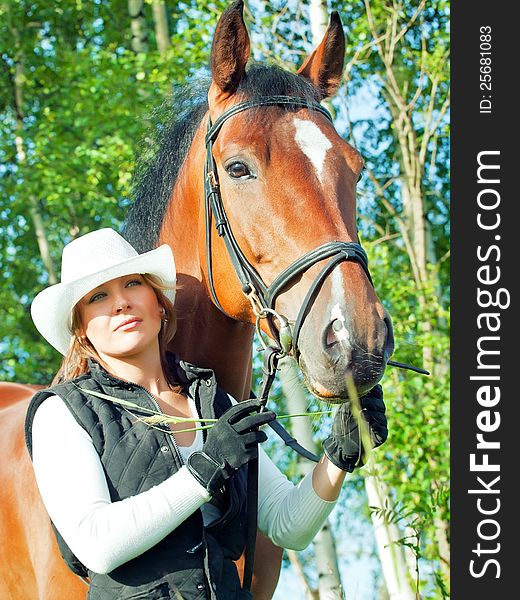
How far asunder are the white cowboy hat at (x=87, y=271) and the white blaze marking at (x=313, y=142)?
0.54 meters

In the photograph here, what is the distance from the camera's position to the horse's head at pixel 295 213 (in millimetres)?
2381

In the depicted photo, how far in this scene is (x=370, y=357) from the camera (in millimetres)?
2348

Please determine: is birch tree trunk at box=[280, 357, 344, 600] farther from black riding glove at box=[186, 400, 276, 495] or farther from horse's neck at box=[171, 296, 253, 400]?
black riding glove at box=[186, 400, 276, 495]

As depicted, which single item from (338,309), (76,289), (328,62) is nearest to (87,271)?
(76,289)

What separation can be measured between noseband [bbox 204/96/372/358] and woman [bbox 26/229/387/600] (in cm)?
21

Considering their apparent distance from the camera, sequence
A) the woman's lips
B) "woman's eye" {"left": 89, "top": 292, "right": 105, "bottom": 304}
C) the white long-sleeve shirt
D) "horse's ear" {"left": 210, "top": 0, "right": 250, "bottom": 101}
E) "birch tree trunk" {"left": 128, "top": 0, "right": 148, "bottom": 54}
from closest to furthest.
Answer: the white long-sleeve shirt, the woman's lips, "woman's eye" {"left": 89, "top": 292, "right": 105, "bottom": 304}, "horse's ear" {"left": 210, "top": 0, "right": 250, "bottom": 101}, "birch tree trunk" {"left": 128, "top": 0, "right": 148, "bottom": 54}

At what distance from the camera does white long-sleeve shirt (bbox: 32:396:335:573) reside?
231 centimetres

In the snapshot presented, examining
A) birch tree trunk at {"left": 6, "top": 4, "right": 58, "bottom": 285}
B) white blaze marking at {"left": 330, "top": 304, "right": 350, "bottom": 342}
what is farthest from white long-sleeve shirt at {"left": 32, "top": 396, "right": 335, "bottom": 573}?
birch tree trunk at {"left": 6, "top": 4, "right": 58, "bottom": 285}

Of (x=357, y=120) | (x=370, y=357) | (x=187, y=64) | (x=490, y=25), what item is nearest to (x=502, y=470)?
(x=370, y=357)

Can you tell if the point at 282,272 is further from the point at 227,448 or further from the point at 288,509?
the point at 288,509

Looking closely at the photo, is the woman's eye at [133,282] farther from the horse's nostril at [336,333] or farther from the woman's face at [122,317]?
the horse's nostril at [336,333]

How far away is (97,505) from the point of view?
2371mm

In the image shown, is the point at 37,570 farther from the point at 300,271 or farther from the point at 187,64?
the point at 187,64

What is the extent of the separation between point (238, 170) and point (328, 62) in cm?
70
